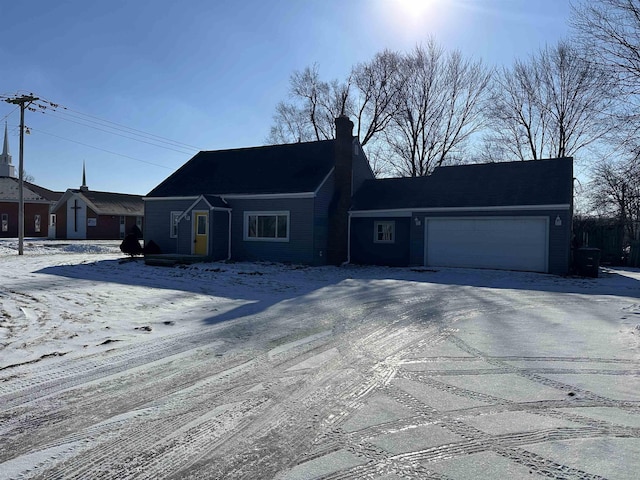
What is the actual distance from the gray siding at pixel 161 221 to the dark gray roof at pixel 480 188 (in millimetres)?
9093

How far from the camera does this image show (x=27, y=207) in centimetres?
4441

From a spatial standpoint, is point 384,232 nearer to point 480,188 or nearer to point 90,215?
point 480,188

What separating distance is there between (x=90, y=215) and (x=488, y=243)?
3481 cm

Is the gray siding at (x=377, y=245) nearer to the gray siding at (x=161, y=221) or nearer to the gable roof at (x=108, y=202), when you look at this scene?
the gray siding at (x=161, y=221)

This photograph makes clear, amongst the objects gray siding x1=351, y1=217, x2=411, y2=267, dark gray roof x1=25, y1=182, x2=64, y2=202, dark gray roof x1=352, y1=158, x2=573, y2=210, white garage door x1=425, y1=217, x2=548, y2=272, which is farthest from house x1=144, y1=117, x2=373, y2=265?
dark gray roof x1=25, y1=182, x2=64, y2=202

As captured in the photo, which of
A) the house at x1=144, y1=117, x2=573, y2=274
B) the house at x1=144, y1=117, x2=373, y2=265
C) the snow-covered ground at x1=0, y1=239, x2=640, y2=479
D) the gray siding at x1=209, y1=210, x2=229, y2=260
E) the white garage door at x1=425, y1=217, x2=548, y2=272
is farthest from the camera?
the gray siding at x1=209, y1=210, x2=229, y2=260

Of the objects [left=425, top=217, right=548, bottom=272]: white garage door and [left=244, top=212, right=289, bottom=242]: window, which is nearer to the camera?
[left=425, top=217, right=548, bottom=272]: white garage door

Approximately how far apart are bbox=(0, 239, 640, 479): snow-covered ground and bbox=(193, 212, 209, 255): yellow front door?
11.0 metres

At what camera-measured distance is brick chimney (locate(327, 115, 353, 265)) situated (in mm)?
21547

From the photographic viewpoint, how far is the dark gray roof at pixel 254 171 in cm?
2155

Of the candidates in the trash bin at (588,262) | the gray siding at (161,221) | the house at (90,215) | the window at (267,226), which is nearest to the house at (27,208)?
the house at (90,215)

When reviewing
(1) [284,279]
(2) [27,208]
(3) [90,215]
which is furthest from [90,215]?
(1) [284,279]

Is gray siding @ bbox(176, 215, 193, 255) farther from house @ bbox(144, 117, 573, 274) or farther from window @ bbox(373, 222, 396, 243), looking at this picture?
window @ bbox(373, 222, 396, 243)

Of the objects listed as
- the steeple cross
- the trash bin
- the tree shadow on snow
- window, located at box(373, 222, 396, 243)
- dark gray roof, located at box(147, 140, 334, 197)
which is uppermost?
dark gray roof, located at box(147, 140, 334, 197)
